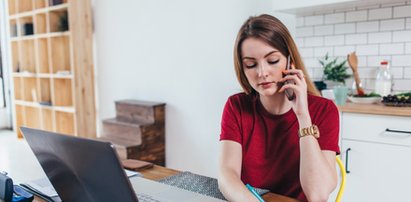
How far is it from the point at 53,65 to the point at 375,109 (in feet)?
13.1

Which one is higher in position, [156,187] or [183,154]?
[156,187]

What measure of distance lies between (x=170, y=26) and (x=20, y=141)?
3247mm

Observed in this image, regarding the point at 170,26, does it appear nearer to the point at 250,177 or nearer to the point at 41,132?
the point at 250,177

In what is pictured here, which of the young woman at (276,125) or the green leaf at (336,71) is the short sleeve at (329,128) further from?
the green leaf at (336,71)

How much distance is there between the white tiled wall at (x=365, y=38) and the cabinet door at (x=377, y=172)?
0.58m

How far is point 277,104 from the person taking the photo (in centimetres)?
138

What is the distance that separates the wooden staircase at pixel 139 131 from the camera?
10.9 ft

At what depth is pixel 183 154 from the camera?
3475 millimetres

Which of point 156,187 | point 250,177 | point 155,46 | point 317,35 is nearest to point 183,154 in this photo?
point 155,46

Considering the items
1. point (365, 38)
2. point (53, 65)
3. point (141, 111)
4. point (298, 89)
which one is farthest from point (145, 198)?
point (53, 65)

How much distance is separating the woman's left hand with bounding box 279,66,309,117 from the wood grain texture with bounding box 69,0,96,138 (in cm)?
350

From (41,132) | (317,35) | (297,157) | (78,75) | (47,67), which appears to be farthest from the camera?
(47,67)

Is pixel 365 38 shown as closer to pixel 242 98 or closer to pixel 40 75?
pixel 242 98

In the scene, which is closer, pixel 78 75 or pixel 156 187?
pixel 156 187
